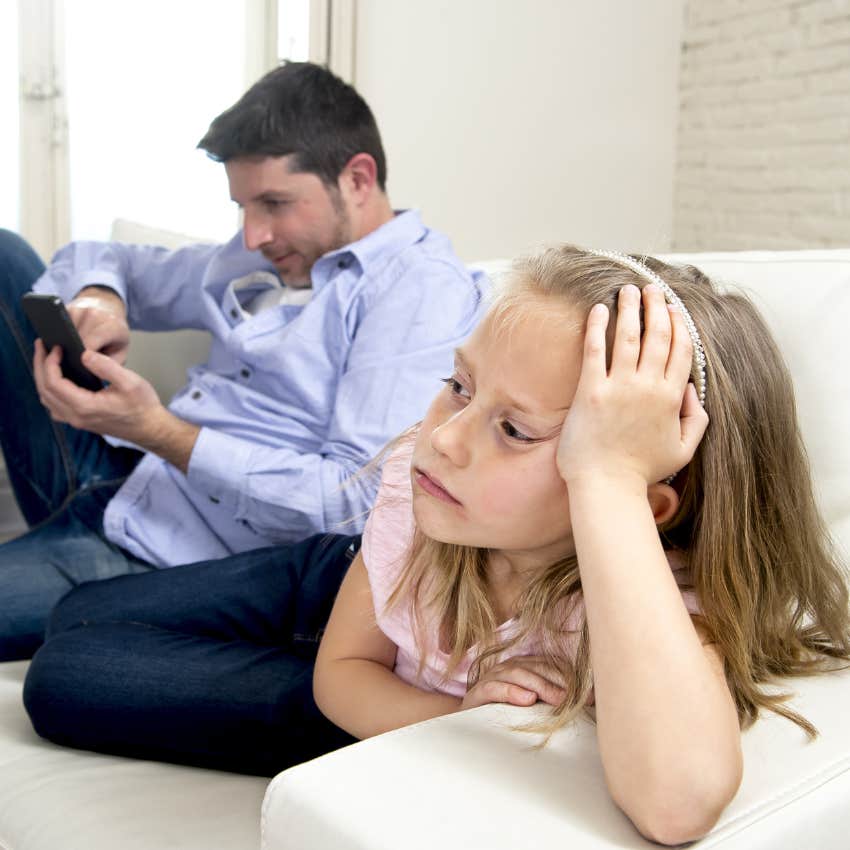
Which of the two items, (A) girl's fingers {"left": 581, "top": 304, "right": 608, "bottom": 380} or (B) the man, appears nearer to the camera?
(A) girl's fingers {"left": 581, "top": 304, "right": 608, "bottom": 380}

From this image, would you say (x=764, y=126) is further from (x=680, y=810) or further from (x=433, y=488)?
(x=680, y=810)

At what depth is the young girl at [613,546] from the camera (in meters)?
0.72

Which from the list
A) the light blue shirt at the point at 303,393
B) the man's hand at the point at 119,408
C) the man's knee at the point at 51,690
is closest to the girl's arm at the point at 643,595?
the man's knee at the point at 51,690

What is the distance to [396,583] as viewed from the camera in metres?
1.01

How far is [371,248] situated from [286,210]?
0.55ft

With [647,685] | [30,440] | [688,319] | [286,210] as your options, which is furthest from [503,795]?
[30,440]

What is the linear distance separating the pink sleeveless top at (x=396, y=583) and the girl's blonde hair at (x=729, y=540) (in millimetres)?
14

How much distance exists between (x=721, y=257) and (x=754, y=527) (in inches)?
16.7

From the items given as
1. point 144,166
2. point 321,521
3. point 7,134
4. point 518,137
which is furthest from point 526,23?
point 321,521

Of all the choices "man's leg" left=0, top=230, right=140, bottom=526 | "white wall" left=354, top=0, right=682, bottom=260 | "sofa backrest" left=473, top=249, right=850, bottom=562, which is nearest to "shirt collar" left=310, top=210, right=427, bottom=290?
"man's leg" left=0, top=230, right=140, bottom=526

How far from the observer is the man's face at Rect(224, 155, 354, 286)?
178 cm

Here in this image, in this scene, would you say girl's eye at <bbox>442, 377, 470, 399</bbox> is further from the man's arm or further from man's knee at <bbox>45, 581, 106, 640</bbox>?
the man's arm

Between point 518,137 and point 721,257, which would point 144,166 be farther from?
point 721,257

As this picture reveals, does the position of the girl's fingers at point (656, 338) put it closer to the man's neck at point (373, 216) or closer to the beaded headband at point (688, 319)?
the beaded headband at point (688, 319)
